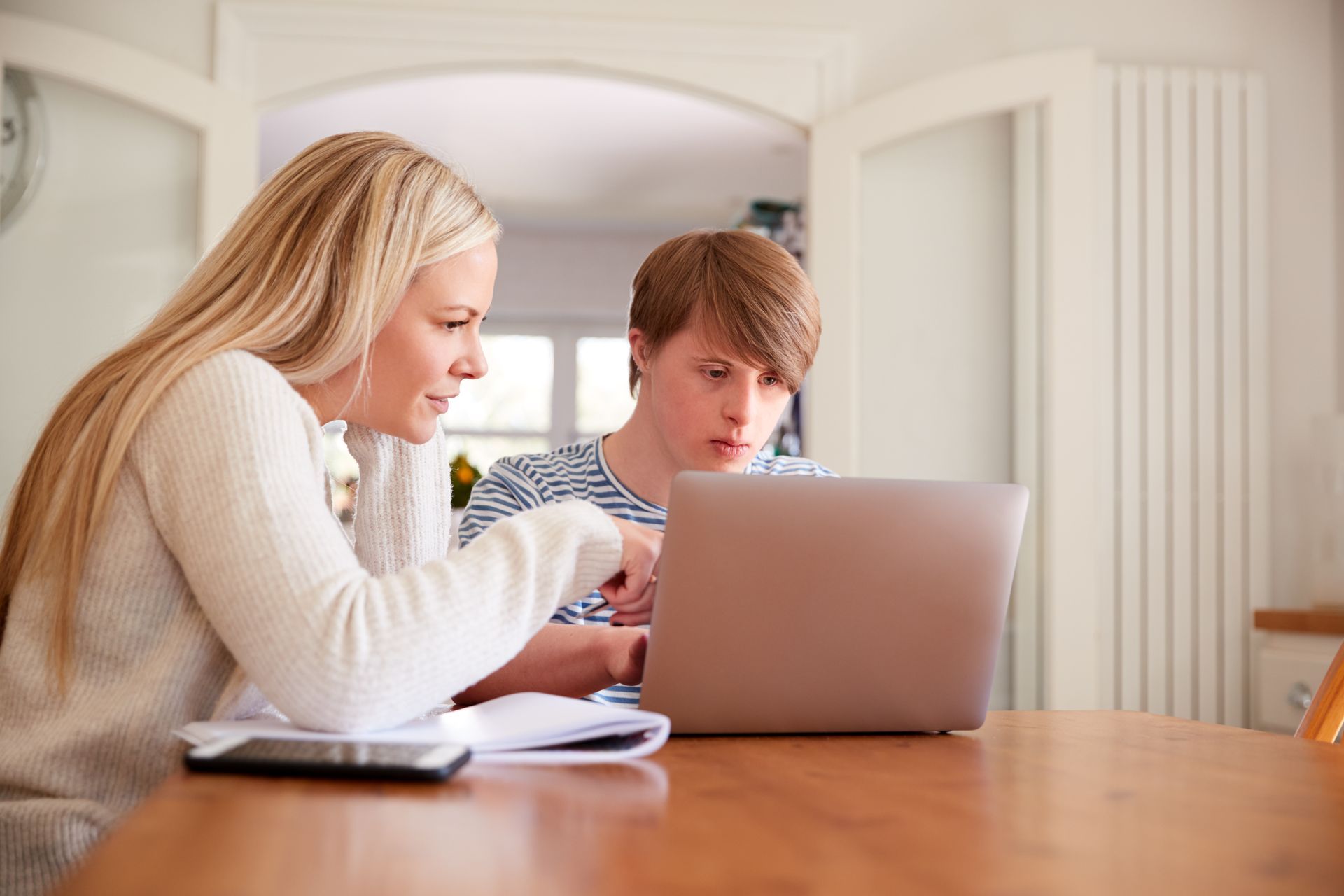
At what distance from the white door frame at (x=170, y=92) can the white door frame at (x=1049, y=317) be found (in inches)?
57.4

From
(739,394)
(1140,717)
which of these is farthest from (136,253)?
(1140,717)

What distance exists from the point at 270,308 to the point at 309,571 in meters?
0.31

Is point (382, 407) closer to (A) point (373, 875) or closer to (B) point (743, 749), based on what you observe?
(B) point (743, 749)

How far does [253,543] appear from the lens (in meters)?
0.80

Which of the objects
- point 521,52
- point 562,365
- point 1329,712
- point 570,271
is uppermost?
point 570,271

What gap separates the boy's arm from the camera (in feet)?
3.42

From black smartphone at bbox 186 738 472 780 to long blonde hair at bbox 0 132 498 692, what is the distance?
260 mm

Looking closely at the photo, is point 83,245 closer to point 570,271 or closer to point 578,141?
point 578,141

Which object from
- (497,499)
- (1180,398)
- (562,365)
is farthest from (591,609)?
(562,365)

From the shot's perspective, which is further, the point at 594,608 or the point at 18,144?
the point at 18,144

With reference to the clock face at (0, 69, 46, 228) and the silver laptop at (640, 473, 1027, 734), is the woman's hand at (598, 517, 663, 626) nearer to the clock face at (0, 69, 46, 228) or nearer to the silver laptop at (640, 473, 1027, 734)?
the silver laptop at (640, 473, 1027, 734)

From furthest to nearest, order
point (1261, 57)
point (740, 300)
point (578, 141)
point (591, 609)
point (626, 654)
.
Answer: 1. point (578, 141)
2. point (1261, 57)
3. point (740, 300)
4. point (591, 609)
5. point (626, 654)

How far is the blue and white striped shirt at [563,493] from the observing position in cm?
139

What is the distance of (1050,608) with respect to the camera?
2.96m
